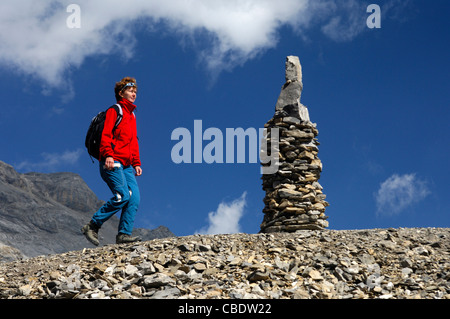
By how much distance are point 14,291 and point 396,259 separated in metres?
6.78

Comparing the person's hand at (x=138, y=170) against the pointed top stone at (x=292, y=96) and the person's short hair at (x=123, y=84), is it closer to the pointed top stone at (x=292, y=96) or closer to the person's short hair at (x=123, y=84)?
the person's short hair at (x=123, y=84)

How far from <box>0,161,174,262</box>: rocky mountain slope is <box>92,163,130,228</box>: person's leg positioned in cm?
2150

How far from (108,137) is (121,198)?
4.20 ft

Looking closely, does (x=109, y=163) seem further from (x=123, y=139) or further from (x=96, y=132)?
(x=96, y=132)

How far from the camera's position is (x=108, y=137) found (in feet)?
29.9

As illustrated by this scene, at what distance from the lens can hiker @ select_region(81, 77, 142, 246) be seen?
30.0ft

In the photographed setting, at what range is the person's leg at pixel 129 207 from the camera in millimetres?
9422

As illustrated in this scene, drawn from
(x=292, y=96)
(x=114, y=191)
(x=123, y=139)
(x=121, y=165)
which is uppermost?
(x=292, y=96)

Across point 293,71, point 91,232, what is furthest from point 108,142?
point 293,71

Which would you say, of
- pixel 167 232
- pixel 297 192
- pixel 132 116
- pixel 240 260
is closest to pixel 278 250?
pixel 240 260

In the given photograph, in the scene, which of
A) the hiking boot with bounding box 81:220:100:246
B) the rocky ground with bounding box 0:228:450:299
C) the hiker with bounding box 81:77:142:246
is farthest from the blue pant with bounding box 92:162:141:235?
the rocky ground with bounding box 0:228:450:299

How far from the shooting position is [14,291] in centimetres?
716

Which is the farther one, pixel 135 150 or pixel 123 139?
pixel 135 150
